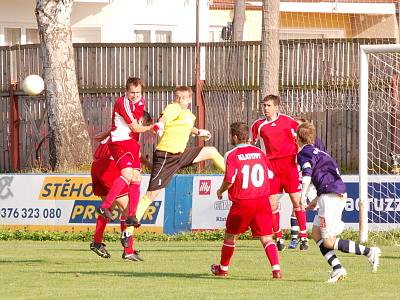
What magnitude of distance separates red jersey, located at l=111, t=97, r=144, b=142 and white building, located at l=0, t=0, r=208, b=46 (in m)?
19.3

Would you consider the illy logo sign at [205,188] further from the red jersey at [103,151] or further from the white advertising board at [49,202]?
the red jersey at [103,151]

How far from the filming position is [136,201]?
16.5 m

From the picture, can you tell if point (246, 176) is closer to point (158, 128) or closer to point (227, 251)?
point (227, 251)

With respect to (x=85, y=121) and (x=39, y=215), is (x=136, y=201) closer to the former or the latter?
(x=39, y=215)

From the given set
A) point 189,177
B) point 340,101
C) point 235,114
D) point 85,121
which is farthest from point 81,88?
point 189,177

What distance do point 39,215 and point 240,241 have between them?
3582mm

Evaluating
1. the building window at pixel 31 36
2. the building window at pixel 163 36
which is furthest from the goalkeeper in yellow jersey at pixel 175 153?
the building window at pixel 163 36

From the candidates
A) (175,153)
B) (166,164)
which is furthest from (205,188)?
(166,164)

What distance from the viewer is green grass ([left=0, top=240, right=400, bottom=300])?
12.8 m

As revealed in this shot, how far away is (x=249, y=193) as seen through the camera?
13914 millimetres

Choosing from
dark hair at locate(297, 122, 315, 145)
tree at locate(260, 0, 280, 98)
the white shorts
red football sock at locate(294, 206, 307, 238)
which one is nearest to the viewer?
the white shorts

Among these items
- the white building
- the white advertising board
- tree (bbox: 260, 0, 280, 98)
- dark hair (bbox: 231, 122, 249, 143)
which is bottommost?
the white advertising board

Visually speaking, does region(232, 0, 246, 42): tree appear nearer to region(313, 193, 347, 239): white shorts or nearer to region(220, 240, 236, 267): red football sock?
region(313, 193, 347, 239): white shorts

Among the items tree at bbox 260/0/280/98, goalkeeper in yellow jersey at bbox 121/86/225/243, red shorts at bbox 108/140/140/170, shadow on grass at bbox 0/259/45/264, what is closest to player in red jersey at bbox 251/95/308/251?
goalkeeper in yellow jersey at bbox 121/86/225/243
